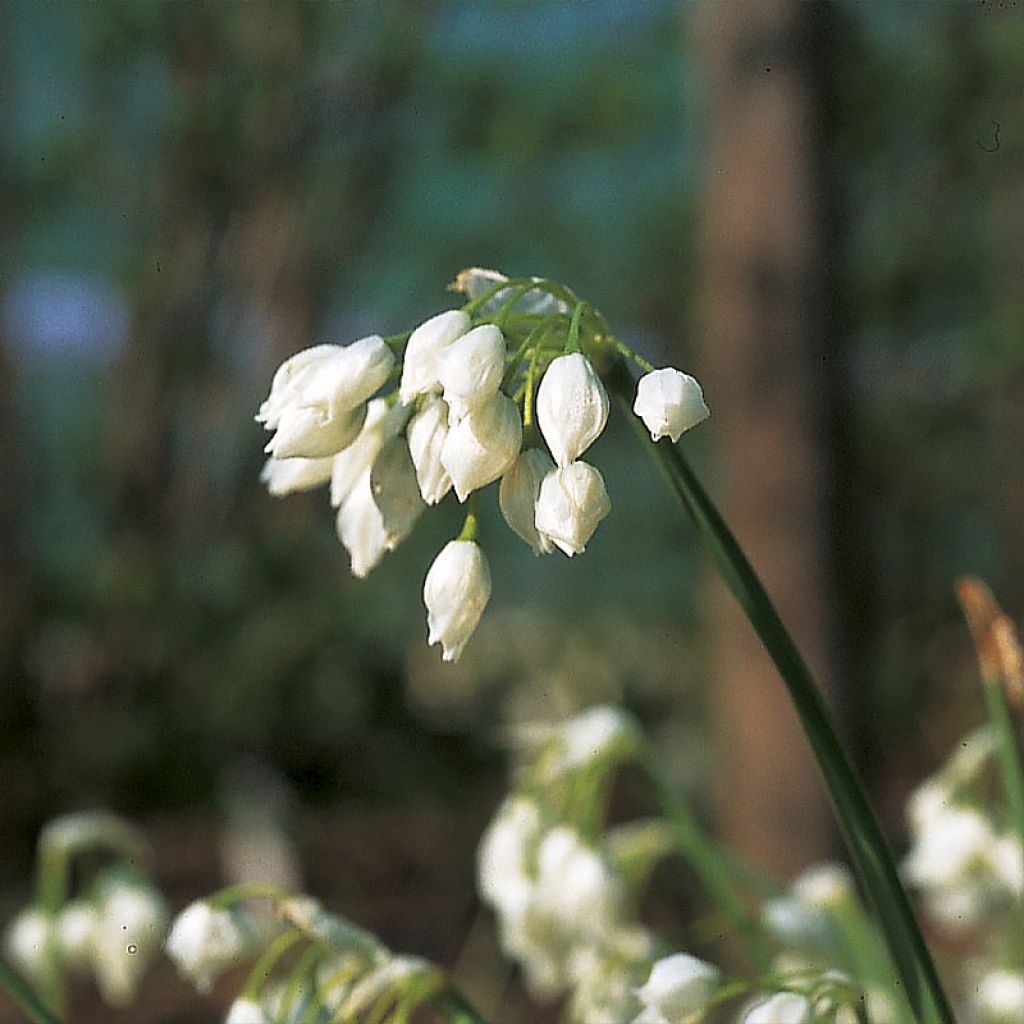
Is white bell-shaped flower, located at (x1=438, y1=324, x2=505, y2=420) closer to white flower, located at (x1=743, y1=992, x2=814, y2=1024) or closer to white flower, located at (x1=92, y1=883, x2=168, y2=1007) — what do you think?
white flower, located at (x1=743, y1=992, x2=814, y2=1024)

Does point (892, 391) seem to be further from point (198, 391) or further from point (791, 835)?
point (791, 835)

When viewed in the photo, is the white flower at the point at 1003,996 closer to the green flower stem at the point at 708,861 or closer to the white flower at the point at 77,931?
the green flower stem at the point at 708,861

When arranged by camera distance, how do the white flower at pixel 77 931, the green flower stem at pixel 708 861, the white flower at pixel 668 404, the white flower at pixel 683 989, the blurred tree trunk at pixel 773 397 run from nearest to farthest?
the white flower at pixel 668 404
the white flower at pixel 683 989
the green flower stem at pixel 708 861
the white flower at pixel 77 931
the blurred tree trunk at pixel 773 397

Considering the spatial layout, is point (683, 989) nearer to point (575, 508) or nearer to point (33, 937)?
point (575, 508)

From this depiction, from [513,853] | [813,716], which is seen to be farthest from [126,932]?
[813,716]

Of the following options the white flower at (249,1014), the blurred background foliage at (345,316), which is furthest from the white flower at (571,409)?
the blurred background foliage at (345,316)

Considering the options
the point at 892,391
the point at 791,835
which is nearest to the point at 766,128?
the point at 791,835

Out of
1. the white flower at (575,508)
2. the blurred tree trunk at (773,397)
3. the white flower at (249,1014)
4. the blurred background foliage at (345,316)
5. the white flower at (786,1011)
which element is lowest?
the white flower at (786,1011)
